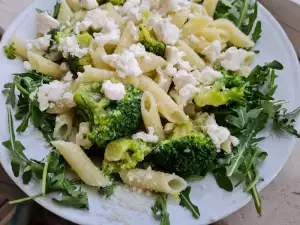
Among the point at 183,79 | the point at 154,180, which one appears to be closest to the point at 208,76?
the point at 183,79

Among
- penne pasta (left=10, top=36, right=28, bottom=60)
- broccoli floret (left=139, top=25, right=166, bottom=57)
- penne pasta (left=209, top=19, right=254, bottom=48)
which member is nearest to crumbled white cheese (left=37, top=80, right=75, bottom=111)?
penne pasta (left=10, top=36, right=28, bottom=60)

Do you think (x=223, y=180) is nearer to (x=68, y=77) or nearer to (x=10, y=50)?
(x=68, y=77)

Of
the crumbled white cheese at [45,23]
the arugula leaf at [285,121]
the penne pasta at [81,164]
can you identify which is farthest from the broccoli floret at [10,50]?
the arugula leaf at [285,121]

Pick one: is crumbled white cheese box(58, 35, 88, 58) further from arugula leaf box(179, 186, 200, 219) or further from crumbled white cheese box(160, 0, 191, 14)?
arugula leaf box(179, 186, 200, 219)

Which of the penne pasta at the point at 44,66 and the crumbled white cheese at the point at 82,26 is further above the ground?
the crumbled white cheese at the point at 82,26

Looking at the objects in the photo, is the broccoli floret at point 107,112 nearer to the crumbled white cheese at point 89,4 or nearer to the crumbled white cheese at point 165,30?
the crumbled white cheese at point 165,30

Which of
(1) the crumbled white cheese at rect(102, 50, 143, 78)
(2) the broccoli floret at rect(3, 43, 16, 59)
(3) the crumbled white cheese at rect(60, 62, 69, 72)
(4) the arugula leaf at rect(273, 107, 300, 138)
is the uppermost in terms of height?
(4) the arugula leaf at rect(273, 107, 300, 138)
